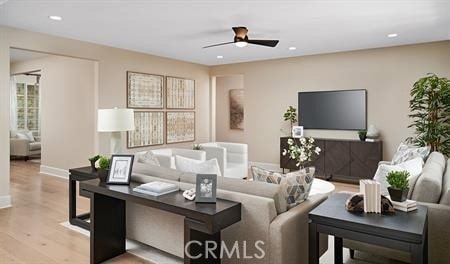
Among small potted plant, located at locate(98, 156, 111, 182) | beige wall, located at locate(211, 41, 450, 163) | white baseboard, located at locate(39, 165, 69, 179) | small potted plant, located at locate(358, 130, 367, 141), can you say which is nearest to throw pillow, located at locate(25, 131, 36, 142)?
white baseboard, located at locate(39, 165, 69, 179)

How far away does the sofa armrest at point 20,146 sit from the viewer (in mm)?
8445

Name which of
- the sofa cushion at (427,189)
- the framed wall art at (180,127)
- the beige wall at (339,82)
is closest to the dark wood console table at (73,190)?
the sofa cushion at (427,189)

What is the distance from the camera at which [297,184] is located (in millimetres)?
2498

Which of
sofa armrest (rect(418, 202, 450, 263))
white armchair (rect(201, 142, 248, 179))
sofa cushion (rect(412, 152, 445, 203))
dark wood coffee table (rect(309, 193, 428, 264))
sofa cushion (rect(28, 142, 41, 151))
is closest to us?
dark wood coffee table (rect(309, 193, 428, 264))

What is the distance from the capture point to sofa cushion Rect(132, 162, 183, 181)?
2.88 m

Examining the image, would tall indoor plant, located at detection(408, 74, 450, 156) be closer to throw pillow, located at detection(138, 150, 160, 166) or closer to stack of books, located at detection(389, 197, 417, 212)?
stack of books, located at detection(389, 197, 417, 212)

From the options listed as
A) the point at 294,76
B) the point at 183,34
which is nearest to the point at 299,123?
the point at 294,76

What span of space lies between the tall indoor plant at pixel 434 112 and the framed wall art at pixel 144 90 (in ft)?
16.3

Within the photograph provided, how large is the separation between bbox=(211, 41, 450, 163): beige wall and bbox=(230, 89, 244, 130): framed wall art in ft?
3.70

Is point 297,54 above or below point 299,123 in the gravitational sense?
above

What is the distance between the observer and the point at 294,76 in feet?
23.2

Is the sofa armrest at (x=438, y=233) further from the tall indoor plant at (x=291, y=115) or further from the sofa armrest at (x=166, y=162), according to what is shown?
the tall indoor plant at (x=291, y=115)

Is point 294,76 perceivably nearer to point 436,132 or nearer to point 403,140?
point 403,140

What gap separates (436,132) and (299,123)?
104 inches
